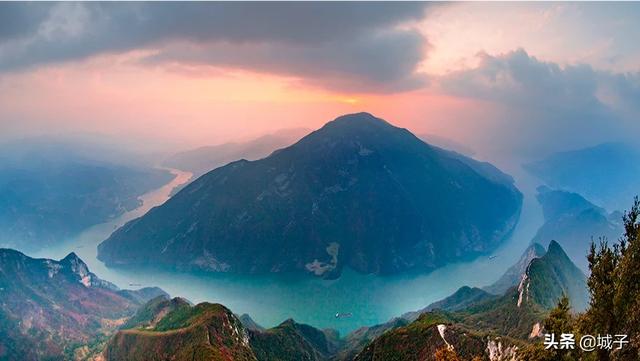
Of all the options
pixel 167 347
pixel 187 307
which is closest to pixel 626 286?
pixel 167 347

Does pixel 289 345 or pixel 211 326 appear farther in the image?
pixel 289 345

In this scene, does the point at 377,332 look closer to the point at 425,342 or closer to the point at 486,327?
the point at 486,327

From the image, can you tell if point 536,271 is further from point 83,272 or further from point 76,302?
point 83,272

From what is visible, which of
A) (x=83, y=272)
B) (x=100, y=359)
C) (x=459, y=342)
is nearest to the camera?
(x=459, y=342)

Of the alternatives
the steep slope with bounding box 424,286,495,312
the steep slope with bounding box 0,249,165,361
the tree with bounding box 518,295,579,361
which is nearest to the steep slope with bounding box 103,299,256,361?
the steep slope with bounding box 0,249,165,361

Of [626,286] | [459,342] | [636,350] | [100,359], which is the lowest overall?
[100,359]

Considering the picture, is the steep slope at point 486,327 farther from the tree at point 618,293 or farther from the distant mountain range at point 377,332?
the tree at point 618,293

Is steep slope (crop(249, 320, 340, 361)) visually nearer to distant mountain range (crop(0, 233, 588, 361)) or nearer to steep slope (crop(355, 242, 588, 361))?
distant mountain range (crop(0, 233, 588, 361))

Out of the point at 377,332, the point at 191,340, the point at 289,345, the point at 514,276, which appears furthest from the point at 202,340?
the point at 514,276
